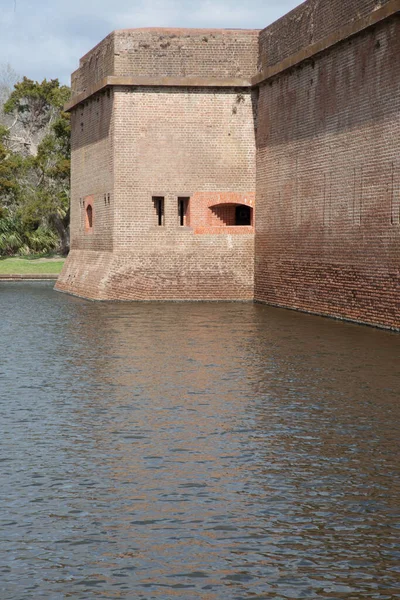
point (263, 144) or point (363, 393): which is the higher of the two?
point (263, 144)

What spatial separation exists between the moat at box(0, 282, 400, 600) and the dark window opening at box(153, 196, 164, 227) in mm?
11288

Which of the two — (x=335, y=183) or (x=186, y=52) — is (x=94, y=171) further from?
(x=335, y=183)

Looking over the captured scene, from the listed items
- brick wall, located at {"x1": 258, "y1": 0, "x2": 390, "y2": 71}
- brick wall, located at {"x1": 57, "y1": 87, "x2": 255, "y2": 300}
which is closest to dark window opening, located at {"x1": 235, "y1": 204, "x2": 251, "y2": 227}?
brick wall, located at {"x1": 57, "y1": 87, "x2": 255, "y2": 300}

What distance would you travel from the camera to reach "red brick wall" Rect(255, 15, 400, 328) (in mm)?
16203

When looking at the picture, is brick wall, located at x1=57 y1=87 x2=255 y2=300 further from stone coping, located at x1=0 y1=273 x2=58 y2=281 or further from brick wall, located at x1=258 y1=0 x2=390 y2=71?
stone coping, located at x1=0 y1=273 x2=58 y2=281

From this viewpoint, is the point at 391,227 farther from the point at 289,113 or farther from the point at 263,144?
the point at 263,144

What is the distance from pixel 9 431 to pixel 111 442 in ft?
2.91

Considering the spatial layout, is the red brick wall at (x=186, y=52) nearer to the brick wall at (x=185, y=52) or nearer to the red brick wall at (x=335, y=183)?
the brick wall at (x=185, y=52)

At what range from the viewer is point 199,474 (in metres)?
6.21

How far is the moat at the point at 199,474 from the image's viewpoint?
14.8ft

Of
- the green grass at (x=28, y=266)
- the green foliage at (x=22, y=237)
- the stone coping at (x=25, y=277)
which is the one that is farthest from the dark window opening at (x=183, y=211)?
the green foliage at (x=22, y=237)

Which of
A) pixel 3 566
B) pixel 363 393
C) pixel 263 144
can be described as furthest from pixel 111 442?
pixel 263 144

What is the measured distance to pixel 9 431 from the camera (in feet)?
24.6

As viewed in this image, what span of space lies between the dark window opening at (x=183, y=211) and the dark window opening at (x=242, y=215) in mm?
1361
